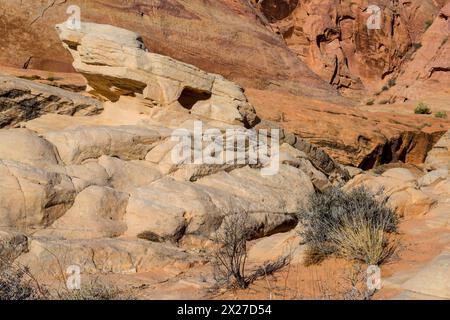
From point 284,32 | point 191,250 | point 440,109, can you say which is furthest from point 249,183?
point 284,32

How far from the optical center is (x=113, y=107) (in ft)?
40.4

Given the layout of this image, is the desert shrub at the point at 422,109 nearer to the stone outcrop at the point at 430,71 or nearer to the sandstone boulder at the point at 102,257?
the stone outcrop at the point at 430,71

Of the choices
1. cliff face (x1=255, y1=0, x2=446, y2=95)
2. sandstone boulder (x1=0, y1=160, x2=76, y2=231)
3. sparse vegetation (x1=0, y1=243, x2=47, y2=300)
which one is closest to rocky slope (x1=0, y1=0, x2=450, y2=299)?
sandstone boulder (x1=0, y1=160, x2=76, y2=231)

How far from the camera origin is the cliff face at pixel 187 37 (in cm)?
2175

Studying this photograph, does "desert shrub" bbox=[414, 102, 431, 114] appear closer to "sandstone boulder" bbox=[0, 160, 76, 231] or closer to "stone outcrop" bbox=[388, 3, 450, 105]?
"stone outcrop" bbox=[388, 3, 450, 105]

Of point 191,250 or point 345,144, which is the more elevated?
point 191,250

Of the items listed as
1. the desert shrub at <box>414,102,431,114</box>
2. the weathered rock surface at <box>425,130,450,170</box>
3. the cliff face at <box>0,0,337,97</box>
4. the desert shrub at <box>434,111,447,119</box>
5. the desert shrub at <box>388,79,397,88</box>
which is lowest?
the desert shrub at <box>388,79,397,88</box>

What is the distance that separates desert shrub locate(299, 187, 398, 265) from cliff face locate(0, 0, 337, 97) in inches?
687

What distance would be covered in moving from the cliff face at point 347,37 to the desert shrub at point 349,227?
3441cm

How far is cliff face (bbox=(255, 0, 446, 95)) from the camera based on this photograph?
138 ft

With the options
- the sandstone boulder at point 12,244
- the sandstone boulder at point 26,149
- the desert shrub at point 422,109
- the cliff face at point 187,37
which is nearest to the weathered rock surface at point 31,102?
the sandstone boulder at point 26,149
